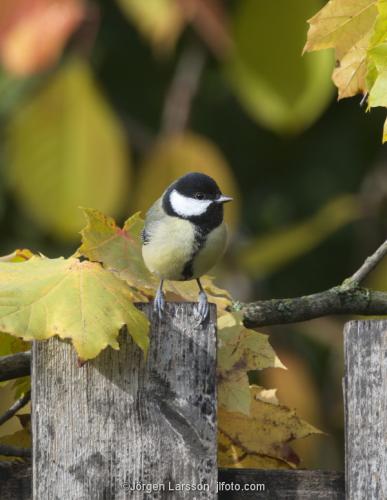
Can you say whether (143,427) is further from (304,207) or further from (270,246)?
(304,207)

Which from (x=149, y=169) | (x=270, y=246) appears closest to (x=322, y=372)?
(x=270, y=246)

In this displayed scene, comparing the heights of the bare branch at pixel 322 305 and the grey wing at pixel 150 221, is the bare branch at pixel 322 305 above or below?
below

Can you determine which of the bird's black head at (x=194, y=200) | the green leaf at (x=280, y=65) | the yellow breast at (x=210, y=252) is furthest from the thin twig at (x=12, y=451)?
the green leaf at (x=280, y=65)

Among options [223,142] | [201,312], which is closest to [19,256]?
[201,312]

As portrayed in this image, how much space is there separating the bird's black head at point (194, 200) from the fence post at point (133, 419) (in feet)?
2.19

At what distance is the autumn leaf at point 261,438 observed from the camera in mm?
2082

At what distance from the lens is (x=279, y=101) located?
4.33 metres

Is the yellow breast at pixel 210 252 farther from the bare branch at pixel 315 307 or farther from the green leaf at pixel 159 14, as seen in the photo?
the green leaf at pixel 159 14

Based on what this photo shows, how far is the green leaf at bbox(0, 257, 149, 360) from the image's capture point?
1.72 m

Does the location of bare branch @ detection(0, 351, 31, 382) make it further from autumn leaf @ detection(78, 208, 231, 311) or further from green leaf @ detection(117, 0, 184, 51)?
green leaf @ detection(117, 0, 184, 51)

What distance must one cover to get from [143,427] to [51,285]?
0.30 meters

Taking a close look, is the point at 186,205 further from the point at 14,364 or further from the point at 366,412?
the point at 366,412

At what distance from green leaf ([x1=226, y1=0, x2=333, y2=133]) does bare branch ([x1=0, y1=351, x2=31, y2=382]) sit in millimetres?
2597

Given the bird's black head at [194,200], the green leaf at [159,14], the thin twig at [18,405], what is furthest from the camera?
the green leaf at [159,14]
